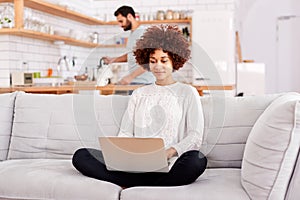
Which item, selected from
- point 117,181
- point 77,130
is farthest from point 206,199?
point 77,130

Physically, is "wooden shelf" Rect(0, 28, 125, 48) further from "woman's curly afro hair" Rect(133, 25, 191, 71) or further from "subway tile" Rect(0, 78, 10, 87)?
"woman's curly afro hair" Rect(133, 25, 191, 71)

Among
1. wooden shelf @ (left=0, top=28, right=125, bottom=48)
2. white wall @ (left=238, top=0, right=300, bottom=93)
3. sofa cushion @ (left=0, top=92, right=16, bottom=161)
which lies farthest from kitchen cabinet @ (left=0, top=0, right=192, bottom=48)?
white wall @ (left=238, top=0, right=300, bottom=93)

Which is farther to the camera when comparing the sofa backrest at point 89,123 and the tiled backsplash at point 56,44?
the tiled backsplash at point 56,44

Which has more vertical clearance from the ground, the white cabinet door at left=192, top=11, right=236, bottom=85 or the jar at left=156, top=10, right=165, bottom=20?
the jar at left=156, top=10, right=165, bottom=20

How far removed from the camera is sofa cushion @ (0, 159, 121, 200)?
7.47 feet

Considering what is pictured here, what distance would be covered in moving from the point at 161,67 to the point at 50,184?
2.53 feet

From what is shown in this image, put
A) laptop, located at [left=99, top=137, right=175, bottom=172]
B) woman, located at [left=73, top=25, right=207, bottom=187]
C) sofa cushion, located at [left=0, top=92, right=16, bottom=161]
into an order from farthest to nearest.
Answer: sofa cushion, located at [left=0, top=92, right=16, bottom=161]
woman, located at [left=73, top=25, right=207, bottom=187]
laptop, located at [left=99, top=137, right=175, bottom=172]

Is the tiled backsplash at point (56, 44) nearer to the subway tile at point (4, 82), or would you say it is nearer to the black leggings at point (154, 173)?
the subway tile at point (4, 82)

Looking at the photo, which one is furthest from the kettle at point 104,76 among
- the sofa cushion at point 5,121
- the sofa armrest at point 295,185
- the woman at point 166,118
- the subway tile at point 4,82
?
the subway tile at point 4,82

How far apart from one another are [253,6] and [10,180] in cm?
730

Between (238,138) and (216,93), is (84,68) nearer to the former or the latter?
(216,93)

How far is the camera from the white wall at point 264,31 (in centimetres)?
889

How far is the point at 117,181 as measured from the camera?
2342 mm

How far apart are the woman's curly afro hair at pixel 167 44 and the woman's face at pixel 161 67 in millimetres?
18
